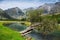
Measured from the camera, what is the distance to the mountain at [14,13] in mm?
5828

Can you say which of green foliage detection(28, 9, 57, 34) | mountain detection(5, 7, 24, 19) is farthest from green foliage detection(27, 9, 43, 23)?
mountain detection(5, 7, 24, 19)

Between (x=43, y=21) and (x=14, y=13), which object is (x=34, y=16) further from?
(x=14, y=13)

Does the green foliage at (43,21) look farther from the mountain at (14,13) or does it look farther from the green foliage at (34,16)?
the mountain at (14,13)

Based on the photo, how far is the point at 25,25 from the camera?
18.9 feet

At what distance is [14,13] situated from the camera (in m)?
5.86

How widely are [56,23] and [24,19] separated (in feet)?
3.37

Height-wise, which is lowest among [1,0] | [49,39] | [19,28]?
[49,39]

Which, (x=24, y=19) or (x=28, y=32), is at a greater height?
(x=24, y=19)

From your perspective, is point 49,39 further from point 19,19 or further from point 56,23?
point 19,19

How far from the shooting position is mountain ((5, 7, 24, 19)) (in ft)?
19.1

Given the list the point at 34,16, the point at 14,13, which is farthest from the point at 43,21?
the point at 14,13

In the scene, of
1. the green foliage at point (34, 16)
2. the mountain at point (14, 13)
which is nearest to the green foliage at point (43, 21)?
the green foliage at point (34, 16)

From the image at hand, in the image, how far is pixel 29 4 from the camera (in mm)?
6031

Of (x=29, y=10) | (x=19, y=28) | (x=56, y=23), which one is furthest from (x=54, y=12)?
(x=19, y=28)
